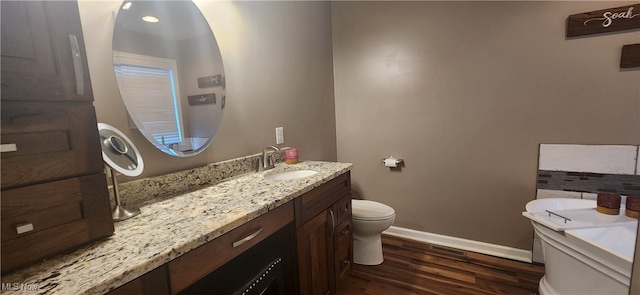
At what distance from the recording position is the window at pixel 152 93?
108cm

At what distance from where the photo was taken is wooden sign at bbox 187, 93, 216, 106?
135 centimetres

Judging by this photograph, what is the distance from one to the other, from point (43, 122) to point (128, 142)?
0.42m

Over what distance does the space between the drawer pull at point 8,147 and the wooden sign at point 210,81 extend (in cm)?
86

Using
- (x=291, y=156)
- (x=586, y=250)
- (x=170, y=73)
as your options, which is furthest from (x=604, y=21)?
(x=170, y=73)

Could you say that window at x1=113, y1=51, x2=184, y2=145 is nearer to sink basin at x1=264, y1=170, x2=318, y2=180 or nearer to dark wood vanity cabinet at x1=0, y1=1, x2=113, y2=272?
dark wood vanity cabinet at x1=0, y1=1, x2=113, y2=272

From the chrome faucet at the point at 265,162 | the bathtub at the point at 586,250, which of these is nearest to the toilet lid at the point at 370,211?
the chrome faucet at the point at 265,162

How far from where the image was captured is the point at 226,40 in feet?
4.97

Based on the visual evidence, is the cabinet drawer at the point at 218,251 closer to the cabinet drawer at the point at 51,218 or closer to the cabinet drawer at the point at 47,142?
the cabinet drawer at the point at 51,218

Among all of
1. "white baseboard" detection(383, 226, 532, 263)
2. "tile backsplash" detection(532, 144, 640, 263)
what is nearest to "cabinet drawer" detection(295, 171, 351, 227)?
"white baseboard" detection(383, 226, 532, 263)

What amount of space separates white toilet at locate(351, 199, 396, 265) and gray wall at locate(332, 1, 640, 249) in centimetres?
51

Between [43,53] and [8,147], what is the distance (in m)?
0.23

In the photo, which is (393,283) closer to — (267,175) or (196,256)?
(267,175)

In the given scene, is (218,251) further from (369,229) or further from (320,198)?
(369,229)

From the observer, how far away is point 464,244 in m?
2.19
